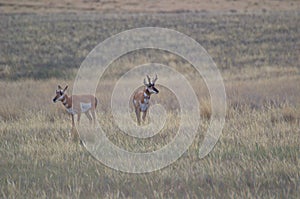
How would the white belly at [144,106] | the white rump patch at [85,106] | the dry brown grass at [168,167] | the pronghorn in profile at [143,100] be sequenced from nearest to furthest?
the dry brown grass at [168,167]
the white rump patch at [85,106]
the pronghorn in profile at [143,100]
the white belly at [144,106]

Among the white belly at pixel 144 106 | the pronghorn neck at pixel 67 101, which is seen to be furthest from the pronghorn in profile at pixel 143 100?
the pronghorn neck at pixel 67 101

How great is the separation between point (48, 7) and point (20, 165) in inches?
2236

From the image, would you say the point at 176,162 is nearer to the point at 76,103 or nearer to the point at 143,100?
the point at 76,103

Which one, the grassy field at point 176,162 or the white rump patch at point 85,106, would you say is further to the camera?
the white rump patch at point 85,106

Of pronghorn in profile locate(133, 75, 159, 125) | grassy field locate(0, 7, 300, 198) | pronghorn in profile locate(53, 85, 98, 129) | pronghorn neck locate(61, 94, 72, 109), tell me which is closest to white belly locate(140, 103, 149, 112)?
pronghorn in profile locate(133, 75, 159, 125)

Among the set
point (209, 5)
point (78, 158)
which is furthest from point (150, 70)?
point (209, 5)

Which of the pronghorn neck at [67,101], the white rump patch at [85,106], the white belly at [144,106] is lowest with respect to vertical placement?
the pronghorn neck at [67,101]

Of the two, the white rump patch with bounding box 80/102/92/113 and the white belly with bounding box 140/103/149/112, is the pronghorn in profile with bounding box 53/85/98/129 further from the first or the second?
the white belly with bounding box 140/103/149/112

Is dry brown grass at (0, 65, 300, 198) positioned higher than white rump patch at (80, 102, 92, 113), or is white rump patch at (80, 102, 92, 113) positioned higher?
white rump patch at (80, 102, 92, 113)

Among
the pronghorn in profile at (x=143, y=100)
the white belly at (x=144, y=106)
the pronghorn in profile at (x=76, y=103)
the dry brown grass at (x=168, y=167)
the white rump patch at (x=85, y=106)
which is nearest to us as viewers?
the dry brown grass at (x=168, y=167)

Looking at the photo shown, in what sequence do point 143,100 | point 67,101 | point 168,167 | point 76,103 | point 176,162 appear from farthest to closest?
point 143,100 < point 76,103 < point 67,101 < point 176,162 < point 168,167

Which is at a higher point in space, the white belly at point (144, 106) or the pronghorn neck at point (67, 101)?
the white belly at point (144, 106)

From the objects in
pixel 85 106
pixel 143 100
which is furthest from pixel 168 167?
pixel 143 100

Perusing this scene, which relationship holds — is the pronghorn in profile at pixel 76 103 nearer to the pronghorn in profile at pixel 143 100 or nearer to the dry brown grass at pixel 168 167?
the dry brown grass at pixel 168 167
